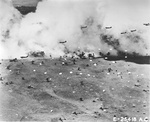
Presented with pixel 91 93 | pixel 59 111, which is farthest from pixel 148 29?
pixel 59 111

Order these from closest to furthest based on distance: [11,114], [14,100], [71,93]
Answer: [11,114] < [14,100] < [71,93]

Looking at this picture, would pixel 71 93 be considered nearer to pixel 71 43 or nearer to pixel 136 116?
pixel 136 116

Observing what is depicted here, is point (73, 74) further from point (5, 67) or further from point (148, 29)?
point (148, 29)

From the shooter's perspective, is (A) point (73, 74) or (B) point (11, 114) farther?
(A) point (73, 74)

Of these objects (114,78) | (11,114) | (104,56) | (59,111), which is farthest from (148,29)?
(11,114)

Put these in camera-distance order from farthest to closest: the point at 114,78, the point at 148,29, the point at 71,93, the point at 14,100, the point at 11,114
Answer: the point at 148,29
the point at 114,78
the point at 71,93
the point at 14,100
the point at 11,114

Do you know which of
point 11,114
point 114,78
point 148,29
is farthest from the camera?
point 148,29
